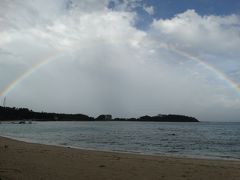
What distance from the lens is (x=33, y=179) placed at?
28.8 ft

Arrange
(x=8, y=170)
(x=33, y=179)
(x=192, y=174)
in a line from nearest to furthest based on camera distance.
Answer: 1. (x=33, y=179)
2. (x=8, y=170)
3. (x=192, y=174)

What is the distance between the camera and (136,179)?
32.7ft

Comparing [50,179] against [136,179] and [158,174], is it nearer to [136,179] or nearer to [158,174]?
[136,179]

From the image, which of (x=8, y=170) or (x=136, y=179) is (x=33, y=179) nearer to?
(x=8, y=170)

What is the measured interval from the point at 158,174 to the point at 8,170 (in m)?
5.46

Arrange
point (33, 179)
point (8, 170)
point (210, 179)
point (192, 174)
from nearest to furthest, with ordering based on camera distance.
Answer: point (33, 179) < point (8, 170) < point (210, 179) < point (192, 174)

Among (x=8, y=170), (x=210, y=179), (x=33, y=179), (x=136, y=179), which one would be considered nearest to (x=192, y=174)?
(x=210, y=179)

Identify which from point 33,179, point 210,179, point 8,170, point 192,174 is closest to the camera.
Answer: point 33,179

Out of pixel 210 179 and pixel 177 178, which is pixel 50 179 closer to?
pixel 177 178

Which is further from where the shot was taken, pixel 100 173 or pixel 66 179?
pixel 100 173

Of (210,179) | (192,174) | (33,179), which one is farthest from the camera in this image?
(192,174)

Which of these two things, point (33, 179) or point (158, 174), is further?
point (158, 174)

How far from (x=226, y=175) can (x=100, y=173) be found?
525cm

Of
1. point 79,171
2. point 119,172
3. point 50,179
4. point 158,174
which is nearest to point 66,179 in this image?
point 50,179
